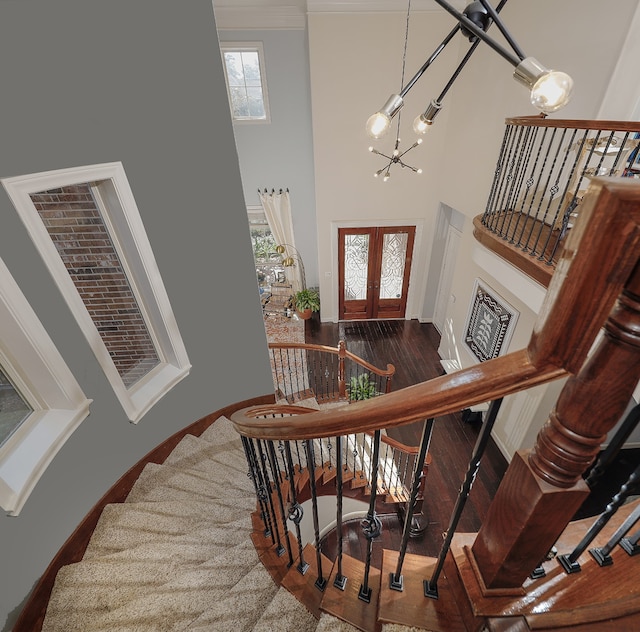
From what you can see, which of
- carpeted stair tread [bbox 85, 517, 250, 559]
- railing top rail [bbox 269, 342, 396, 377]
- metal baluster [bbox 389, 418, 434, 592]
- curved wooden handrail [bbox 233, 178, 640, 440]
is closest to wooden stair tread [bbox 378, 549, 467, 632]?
metal baluster [bbox 389, 418, 434, 592]

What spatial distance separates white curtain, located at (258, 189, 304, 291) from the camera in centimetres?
673

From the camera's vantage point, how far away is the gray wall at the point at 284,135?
5.62 m

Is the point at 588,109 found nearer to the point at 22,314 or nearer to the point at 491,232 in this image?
the point at 491,232

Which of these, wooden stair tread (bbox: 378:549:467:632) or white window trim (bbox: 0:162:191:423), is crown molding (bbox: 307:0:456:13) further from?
wooden stair tread (bbox: 378:549:467:632)

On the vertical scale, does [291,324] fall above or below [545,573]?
below

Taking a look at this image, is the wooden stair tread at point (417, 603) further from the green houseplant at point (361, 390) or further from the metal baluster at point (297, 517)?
the green houseplant at point (361, 390)

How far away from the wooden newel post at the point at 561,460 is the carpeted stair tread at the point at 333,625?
0.51m

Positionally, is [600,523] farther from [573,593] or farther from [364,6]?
[364,6]

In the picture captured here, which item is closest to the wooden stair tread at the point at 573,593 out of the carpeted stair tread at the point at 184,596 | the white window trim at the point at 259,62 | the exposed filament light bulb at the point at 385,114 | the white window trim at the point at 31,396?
the carpeted stair tread at the point at 184,596

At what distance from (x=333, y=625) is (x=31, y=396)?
82.5 inches

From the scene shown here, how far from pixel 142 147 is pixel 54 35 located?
649 mm

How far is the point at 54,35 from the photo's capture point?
174cm

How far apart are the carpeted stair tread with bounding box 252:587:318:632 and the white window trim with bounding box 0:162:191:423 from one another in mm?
1758

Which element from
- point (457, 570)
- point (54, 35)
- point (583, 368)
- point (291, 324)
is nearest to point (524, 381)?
point (583, 368)
